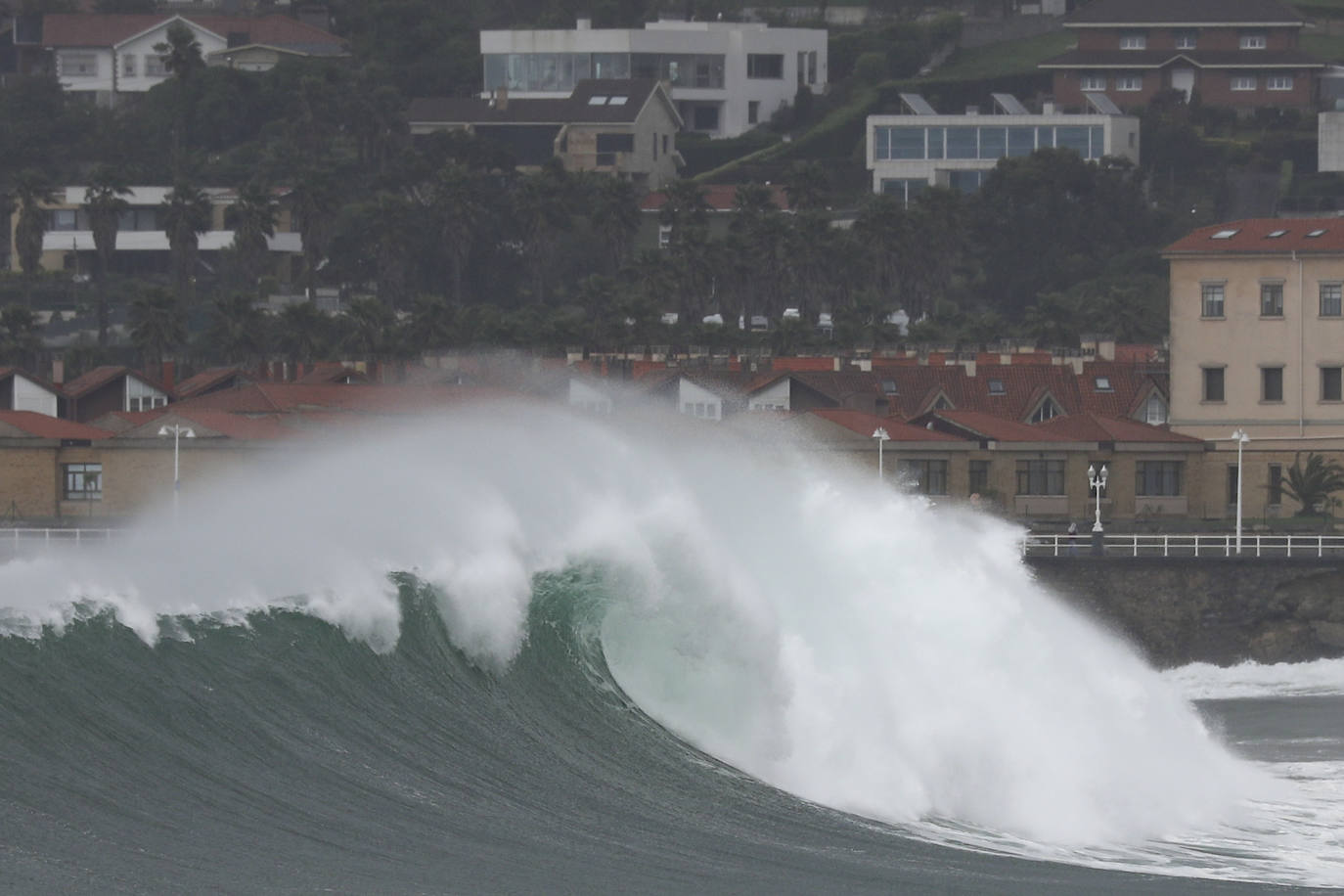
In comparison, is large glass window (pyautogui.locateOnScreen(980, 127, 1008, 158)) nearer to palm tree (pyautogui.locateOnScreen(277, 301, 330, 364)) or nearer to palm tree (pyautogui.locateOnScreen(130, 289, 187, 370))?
palm tree (pyautogui.locateOnScreen(277, 301, 330, 364))

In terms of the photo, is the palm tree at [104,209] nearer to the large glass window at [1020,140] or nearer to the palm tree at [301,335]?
A: the palm tree at [301,335]

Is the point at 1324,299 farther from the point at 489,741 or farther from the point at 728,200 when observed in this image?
the point at 728,200

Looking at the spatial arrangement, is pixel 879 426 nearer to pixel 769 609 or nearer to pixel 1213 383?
pixel 1213 383

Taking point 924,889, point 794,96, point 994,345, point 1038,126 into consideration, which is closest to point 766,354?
point 994,345

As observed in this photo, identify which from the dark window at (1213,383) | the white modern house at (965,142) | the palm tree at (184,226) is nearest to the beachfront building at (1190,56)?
the white modern house at (965,142)

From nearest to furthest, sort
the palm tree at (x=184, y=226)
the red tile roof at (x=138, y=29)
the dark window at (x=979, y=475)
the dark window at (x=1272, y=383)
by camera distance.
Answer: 1. the dark window at (x=979, y=475)
2. the dark window at (x=1272, y=383)
3. the palm tree at (x=184, y=226)
4. the red tile roof at (x=138, y=29)

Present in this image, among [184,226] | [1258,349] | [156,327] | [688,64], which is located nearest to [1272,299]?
[1258,349]
